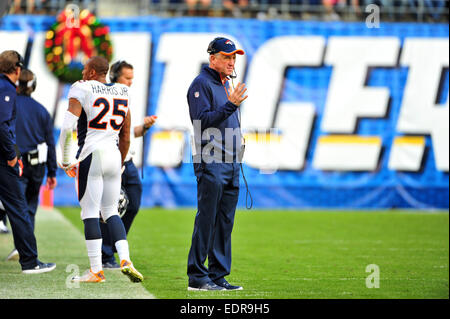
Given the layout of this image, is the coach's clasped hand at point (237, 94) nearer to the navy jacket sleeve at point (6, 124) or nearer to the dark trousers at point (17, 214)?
the navy jacket sleeve at point (6, 124)

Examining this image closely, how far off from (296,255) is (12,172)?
12.0ft

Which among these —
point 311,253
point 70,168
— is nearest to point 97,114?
point 70,168

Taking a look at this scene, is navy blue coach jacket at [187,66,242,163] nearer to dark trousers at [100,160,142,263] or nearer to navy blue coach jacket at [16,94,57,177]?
dark trousers at [100,160,142,263]

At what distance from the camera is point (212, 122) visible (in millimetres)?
6875

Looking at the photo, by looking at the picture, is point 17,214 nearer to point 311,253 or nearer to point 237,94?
point 237,94

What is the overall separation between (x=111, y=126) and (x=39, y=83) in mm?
10778

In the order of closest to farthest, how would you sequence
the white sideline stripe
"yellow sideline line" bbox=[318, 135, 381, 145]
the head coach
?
the head coach
the white sideline stripe
"yellow sideline line" bbox=[318, 135, 381, 145]

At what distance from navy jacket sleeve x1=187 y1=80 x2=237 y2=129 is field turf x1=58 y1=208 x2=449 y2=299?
1369 mm

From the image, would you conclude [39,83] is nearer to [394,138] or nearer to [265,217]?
[265,217]

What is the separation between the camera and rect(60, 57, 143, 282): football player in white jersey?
7207 millimetres

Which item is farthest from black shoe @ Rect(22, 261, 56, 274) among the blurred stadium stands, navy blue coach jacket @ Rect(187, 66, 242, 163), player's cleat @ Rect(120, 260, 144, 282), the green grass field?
the blurred stadium stands

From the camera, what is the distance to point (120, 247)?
7223 millimetres

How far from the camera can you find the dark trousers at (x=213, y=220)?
7.09 m
